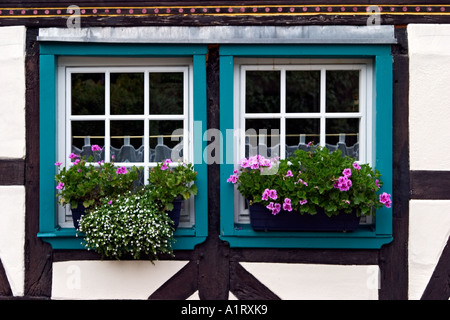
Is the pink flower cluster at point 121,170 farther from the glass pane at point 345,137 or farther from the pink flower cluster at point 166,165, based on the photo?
the glass pane at point 345,137

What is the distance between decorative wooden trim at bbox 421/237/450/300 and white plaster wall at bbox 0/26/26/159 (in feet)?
10.6

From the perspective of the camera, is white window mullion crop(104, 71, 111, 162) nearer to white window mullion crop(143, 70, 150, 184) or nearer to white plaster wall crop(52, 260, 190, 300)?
white window mullion crop(143, 70, 150, 184)

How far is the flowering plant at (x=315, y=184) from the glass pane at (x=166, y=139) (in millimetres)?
604

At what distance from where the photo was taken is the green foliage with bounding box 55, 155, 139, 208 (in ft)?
13.7

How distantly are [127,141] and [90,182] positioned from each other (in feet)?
1.58

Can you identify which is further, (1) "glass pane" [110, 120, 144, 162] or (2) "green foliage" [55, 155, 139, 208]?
(1) "glass pane" [110, 120, 144, 162]

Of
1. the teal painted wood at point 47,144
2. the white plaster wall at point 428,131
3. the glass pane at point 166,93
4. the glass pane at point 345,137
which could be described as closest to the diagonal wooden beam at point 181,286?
the teal painted wood at point 47,144

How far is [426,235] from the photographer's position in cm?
429

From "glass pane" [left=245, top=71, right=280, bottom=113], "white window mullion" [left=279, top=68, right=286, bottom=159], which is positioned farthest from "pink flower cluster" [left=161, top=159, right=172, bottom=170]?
"white window mullion" [left=279, top=68, right=286, bottom=159]

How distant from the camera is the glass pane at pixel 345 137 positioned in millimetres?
4430

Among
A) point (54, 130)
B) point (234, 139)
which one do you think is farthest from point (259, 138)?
point (54, 130)

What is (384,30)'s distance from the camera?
4289 mm
